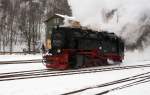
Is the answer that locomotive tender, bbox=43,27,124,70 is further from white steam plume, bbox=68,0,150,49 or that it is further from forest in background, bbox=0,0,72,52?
forest in background, bbox=0,0,72,52

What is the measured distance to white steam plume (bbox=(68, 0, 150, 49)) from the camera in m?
22.0

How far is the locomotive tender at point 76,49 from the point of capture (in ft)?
59.8

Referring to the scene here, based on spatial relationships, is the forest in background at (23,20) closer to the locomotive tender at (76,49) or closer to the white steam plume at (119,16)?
the white steam plume at (119,16)

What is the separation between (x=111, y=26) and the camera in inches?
939

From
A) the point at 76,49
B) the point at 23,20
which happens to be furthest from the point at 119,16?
the point at 23,20

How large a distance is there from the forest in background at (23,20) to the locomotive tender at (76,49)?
35.0 metres

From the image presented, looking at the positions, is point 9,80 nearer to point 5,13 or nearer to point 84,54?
point 84,54

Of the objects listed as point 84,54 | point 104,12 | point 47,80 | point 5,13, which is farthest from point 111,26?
point 5,13

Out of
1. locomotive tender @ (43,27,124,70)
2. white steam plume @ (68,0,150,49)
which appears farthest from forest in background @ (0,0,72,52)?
locomotive tender @ (43,27,124,70)

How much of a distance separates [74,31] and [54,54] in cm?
183

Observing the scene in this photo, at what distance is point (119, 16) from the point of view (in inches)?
953

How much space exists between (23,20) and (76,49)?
153 feet

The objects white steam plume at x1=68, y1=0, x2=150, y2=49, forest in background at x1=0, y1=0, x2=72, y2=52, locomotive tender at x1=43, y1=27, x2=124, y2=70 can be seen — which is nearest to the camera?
locomotive tender at x1=43, y1=27, x2=124, y2=70

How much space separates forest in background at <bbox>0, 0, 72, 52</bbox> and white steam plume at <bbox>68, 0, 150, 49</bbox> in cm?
3122
